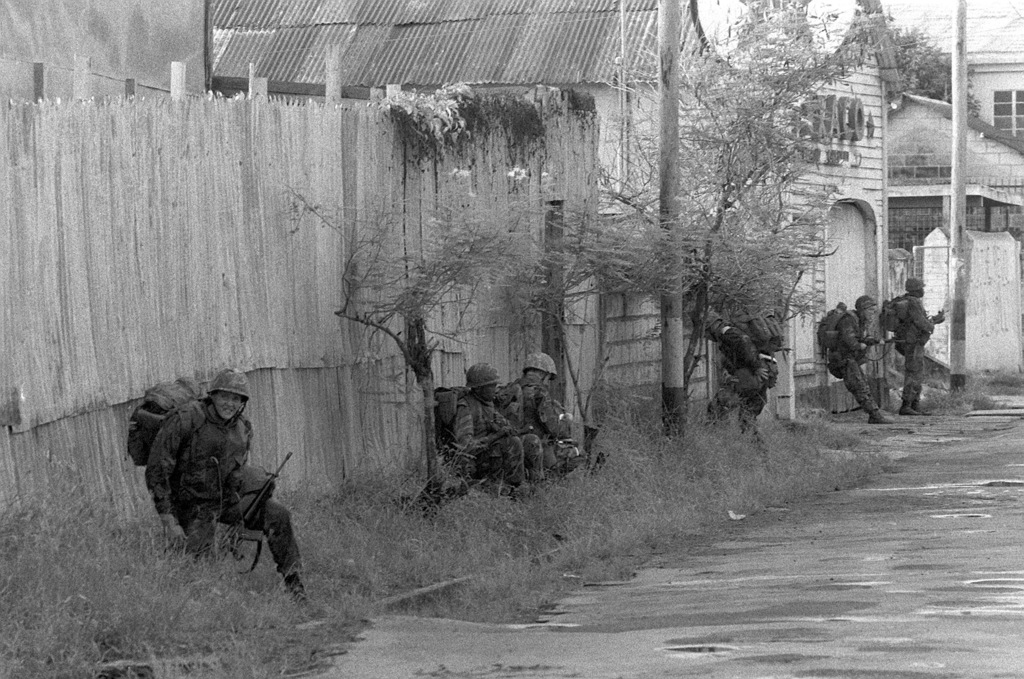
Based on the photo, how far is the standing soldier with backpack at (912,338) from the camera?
24.0 meters

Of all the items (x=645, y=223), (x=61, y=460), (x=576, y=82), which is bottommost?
(x=61, y=460)

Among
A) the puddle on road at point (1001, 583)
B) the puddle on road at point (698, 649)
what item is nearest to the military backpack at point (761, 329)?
A: the puddle on road at point (1001, 583)

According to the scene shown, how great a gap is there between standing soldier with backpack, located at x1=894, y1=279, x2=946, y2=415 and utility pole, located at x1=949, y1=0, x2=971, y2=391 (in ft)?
5.29

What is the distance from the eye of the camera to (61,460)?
907 centimetres

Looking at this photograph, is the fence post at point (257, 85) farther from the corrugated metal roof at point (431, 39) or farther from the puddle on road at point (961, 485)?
the corrugated metal roof at point (431, 39)

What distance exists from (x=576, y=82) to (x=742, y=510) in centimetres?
1001

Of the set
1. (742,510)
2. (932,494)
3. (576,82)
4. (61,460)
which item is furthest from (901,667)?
(576,82)

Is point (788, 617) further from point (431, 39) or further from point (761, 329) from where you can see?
point (431, 39)

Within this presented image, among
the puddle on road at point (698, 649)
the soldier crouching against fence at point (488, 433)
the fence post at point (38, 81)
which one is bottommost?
the puddle on road at point (698, 649)

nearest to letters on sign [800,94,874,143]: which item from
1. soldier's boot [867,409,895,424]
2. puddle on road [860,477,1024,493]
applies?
soldier's boot [867,409,895,424]

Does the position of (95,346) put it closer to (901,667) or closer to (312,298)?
(312,298)

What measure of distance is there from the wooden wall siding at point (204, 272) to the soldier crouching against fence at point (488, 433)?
1.56ft

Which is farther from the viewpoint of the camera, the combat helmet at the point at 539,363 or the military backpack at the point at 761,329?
the military backpack at the point at 761,329

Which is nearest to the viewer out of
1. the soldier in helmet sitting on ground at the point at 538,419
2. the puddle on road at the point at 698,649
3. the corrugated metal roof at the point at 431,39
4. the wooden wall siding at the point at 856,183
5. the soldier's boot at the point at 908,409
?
the puddle on road at the point at 698,649
